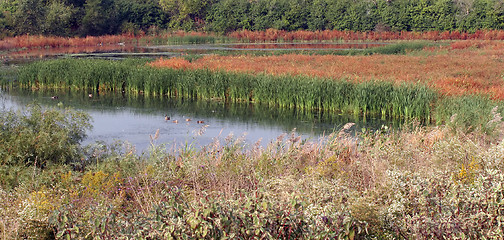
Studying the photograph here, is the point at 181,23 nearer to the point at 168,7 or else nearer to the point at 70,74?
the point at 168,7

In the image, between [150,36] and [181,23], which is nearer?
[150,36]

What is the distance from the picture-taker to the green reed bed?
17.7 metres

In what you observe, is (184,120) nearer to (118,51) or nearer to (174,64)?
(174,64)

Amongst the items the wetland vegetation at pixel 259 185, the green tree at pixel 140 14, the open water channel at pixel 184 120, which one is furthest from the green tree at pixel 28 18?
the wetland vegetation at pixel 259 185

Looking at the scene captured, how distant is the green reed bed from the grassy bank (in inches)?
363

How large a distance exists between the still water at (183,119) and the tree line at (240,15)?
36.4 m

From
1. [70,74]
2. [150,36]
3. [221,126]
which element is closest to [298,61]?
[70,74]

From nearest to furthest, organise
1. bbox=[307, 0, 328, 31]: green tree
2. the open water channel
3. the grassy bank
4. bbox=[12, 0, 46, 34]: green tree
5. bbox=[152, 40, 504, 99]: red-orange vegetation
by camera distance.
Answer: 1. the grassy bank
2. the open water channel
3. bbox=[152, 40, 504, 99]: red-orange vegetation
4. bbox=[12, 0, 46, 34]: green tree
5. bbox=[307, 0, 328, 31]: green tree

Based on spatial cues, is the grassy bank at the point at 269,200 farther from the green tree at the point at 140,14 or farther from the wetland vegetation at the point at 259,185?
the green tree at the point at 140,14

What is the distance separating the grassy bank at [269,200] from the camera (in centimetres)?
518

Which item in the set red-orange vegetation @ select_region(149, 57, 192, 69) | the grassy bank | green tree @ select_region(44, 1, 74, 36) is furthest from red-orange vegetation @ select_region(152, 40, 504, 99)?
green tree @ select_region(44, 1, 74, 36)

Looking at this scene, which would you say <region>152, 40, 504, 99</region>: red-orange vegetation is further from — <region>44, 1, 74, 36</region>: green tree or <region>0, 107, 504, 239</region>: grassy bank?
<region>44, 1, 74, 36</region>: green tree

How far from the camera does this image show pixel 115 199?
676cm

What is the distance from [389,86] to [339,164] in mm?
10398
